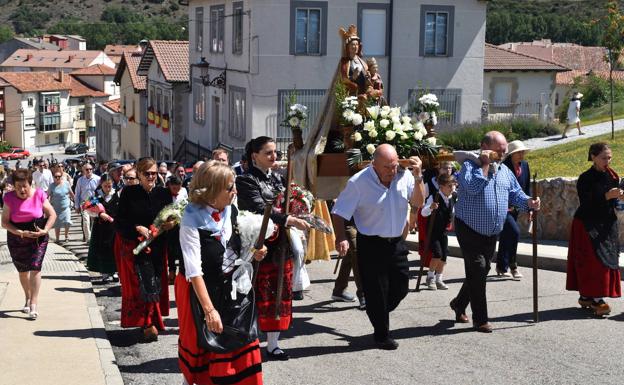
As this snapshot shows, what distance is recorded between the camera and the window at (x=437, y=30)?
108ft

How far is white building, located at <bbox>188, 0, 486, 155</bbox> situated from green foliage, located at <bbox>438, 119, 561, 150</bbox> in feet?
8.88

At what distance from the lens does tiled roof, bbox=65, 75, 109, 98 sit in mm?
106062

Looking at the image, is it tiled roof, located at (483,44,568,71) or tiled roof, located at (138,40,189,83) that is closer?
tiled roof, located at (483,44,568,71)

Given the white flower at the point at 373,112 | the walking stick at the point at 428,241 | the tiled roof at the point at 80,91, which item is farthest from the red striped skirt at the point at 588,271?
the tiled roof at the point at 80,91

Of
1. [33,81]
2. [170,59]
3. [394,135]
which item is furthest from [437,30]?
[33,81]

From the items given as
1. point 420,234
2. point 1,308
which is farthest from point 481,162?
point 1,308

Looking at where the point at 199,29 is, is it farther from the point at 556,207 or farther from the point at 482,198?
the point at 482,198

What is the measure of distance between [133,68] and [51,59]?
70777mm

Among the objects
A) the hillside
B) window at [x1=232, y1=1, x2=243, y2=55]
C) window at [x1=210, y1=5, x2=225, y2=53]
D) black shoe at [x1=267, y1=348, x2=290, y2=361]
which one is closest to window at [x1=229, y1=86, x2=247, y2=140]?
window at [x1=232, y1=1, x2=243, y2=55]

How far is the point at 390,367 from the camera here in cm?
783

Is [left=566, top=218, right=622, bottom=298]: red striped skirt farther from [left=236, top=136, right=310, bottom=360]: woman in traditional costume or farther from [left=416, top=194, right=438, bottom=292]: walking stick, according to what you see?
[left=236, top=136, right=310, bottom=360]: woman in traditional costume

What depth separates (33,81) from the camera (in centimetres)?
10100

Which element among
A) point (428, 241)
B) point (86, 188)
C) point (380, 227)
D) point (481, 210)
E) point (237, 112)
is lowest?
point (86, 188)

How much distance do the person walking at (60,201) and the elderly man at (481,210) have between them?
10889 mm
